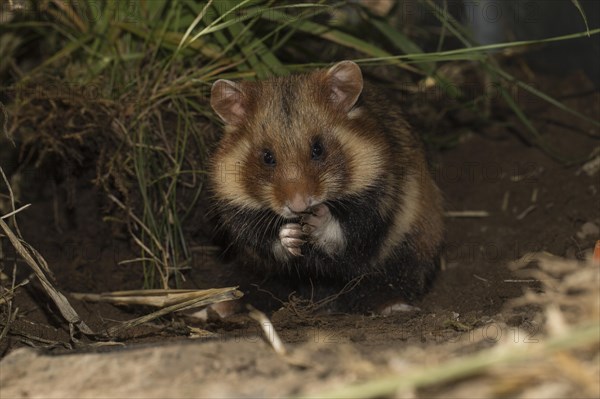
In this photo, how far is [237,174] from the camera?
15.6 feet

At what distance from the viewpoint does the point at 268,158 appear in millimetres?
4555

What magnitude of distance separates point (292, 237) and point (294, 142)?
588 millimetres

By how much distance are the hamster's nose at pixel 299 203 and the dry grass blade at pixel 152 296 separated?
68 centimetres

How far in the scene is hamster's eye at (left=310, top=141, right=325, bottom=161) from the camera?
451 centimetres

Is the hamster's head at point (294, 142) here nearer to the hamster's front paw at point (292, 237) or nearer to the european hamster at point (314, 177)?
the european hamster at point (314, 177)

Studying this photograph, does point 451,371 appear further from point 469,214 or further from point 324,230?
point 469,214

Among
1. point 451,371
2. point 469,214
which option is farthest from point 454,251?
point 451,371

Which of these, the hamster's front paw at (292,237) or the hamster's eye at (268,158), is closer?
the hamster's eye at (268,158)

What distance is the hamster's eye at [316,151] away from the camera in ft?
14.8

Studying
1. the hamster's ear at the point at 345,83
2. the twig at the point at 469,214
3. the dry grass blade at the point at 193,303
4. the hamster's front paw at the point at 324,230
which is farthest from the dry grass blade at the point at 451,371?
the twig at the point at 469,214

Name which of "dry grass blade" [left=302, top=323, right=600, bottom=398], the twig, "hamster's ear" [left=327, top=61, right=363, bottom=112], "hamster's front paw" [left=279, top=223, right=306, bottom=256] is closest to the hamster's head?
"hamster's ear" [left=327, top=61, right=363, bottom=112]

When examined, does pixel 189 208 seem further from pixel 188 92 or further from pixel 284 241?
pixel 284 241

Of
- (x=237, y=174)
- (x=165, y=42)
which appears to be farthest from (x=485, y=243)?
(x=165, y=42)

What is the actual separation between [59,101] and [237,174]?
1.73 metres
